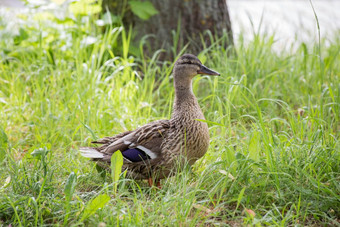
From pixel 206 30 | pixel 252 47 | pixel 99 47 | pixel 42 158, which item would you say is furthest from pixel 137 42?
pixel 42 158

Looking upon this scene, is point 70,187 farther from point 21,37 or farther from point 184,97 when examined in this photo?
point 21,37

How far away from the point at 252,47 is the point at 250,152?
2415mm

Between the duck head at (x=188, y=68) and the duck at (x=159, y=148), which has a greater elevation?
the duck head at (x=188, y=68)

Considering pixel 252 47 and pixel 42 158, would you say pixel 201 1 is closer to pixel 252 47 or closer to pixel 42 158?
pixel 252 47

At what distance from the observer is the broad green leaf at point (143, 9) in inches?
209

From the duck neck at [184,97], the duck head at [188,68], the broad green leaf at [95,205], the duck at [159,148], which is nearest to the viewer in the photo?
the broad green leaf at [95,205]

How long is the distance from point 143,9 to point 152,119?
1.60 m

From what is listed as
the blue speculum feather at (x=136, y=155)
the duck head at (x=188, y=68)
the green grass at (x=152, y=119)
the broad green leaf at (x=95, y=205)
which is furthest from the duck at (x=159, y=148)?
the broad green leaf at (x=95, y=205)

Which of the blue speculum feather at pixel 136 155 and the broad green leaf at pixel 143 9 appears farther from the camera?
the broad green leaf at pixel 143 9

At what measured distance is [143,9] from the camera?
17.5 ft

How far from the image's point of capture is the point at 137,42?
5555 millimetres

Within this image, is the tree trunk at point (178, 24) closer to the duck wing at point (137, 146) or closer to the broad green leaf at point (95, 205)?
the duck wing at point (137, 146)

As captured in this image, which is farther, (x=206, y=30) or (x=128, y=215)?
(x=206, y=30)

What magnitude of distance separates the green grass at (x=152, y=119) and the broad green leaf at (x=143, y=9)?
1.28 ft
